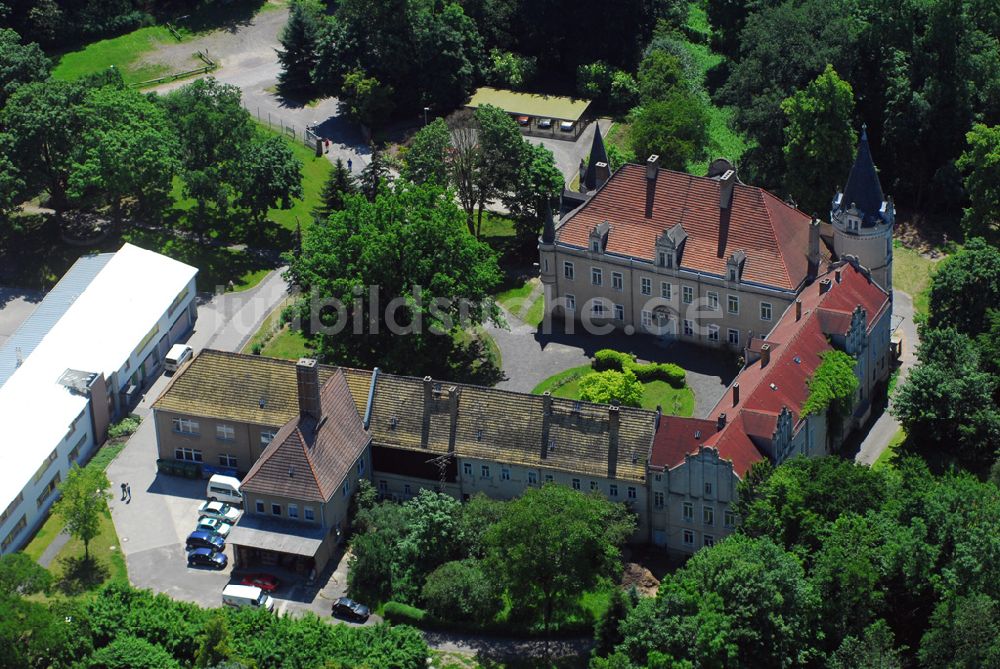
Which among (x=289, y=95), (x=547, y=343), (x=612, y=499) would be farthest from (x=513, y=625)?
(x=289, y=95)

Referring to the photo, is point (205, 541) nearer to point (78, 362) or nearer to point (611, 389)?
point (78, 362)

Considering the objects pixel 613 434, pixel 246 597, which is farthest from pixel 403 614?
pixel 613 434

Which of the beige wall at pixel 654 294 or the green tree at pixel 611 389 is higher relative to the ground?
the beige wall at pixel 654 294

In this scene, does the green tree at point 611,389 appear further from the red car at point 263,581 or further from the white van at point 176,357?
the white van at point 176,357

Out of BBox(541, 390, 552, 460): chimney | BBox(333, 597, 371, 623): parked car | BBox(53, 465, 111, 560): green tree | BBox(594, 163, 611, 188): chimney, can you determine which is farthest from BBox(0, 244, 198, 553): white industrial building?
BBox(541, 390, 552, 460): chimney

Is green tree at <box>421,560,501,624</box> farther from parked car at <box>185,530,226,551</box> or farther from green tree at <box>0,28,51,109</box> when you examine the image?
green tree at <box>0,28,51,109</box>

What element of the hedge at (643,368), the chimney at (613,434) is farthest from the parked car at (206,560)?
the hedge at (643,368)
